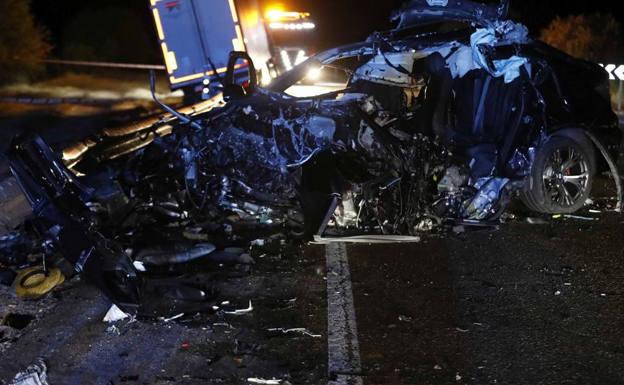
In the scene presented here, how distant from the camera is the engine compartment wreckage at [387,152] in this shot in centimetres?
539

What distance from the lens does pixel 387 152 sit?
5.51 meters

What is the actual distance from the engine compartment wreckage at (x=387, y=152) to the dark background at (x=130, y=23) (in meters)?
12.5

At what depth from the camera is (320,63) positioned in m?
6.44

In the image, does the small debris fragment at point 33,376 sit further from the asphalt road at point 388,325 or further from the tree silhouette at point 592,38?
the tree silhouette at point 592,38

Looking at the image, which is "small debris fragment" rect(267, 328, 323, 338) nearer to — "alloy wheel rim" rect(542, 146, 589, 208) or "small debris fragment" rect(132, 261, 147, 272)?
"small debris fragment" rect(132, 261, 147, 272)

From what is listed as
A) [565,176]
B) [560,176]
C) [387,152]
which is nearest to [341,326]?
[387,152]

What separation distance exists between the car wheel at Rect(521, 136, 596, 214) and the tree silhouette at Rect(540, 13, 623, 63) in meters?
9.40

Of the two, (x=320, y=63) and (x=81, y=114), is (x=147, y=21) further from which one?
(x=320, y=63)

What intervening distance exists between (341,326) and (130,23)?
69.9 ft

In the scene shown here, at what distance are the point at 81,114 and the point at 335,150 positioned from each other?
9.16 meters

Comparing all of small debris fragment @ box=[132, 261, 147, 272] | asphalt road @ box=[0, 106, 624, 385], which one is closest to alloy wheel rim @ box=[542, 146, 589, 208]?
asphalt road @ box=[0, 106, 624, 385]

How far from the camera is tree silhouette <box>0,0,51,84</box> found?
16.4 metres

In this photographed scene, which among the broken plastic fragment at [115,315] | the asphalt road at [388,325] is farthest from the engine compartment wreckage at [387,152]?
the broken plastic fragment at [115,315]

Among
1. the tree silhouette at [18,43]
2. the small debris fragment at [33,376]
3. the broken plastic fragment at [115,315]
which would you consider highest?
the tree silhouette at [18,43]
